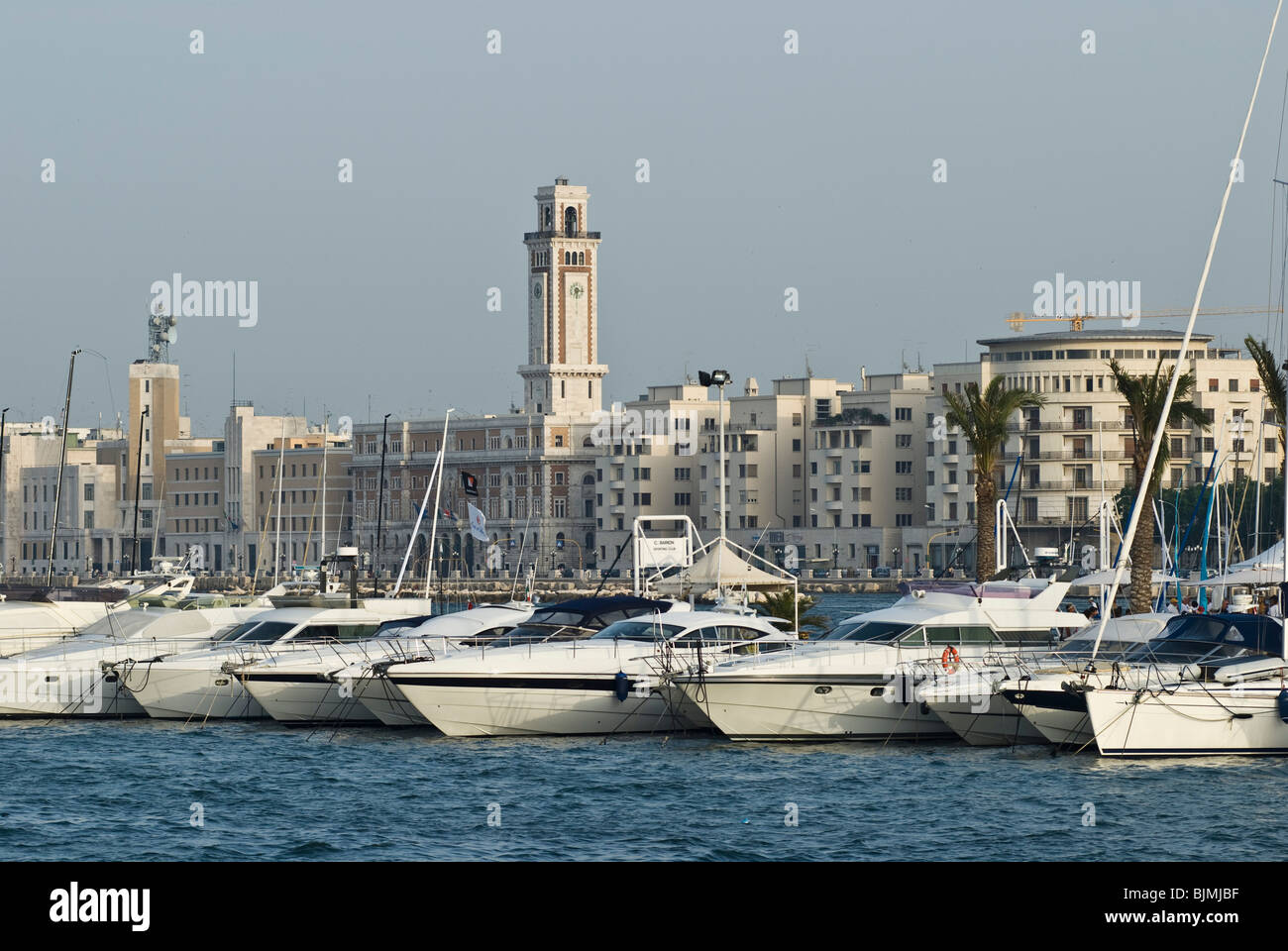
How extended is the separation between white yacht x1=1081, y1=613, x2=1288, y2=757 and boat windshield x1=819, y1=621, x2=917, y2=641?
4171 mm

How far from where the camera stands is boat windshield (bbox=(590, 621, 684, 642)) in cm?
3048

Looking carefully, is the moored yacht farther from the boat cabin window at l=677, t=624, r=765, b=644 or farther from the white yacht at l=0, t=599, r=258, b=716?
the white yacht at l=0, t=599, r=258, b=716

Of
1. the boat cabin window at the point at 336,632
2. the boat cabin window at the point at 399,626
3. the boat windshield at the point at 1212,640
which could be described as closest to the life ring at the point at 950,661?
the boat windshield at the point at 1212,640

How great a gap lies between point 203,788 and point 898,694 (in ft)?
32.0

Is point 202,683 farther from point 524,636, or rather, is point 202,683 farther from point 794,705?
point 794,705

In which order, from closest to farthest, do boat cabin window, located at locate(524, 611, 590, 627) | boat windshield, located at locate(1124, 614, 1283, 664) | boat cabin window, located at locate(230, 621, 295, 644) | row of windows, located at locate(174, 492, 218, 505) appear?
boat windshield, located at locate(1124, 614, 1283, 664), boat cabin window, located at locate(524, 611, 590, 627), boat cabin window, located at locate(230, 621, 295, 644), row of windows, located at locate(174, 492, 218, 505)

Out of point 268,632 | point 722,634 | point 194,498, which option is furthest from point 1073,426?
point 722,634

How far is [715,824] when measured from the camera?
22734mm

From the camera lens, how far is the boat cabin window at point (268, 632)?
3375 cm

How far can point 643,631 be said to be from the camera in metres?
30.7

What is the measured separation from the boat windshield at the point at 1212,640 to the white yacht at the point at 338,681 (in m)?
10.7

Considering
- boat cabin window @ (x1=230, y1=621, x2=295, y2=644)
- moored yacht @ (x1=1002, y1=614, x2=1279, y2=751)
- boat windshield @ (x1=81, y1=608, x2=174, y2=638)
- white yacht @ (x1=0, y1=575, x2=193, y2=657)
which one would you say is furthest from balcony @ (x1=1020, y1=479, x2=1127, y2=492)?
moored yacht @ (x1=1002, y1=614, x2=1279, y2=751)

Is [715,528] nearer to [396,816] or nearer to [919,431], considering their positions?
[919,431]
